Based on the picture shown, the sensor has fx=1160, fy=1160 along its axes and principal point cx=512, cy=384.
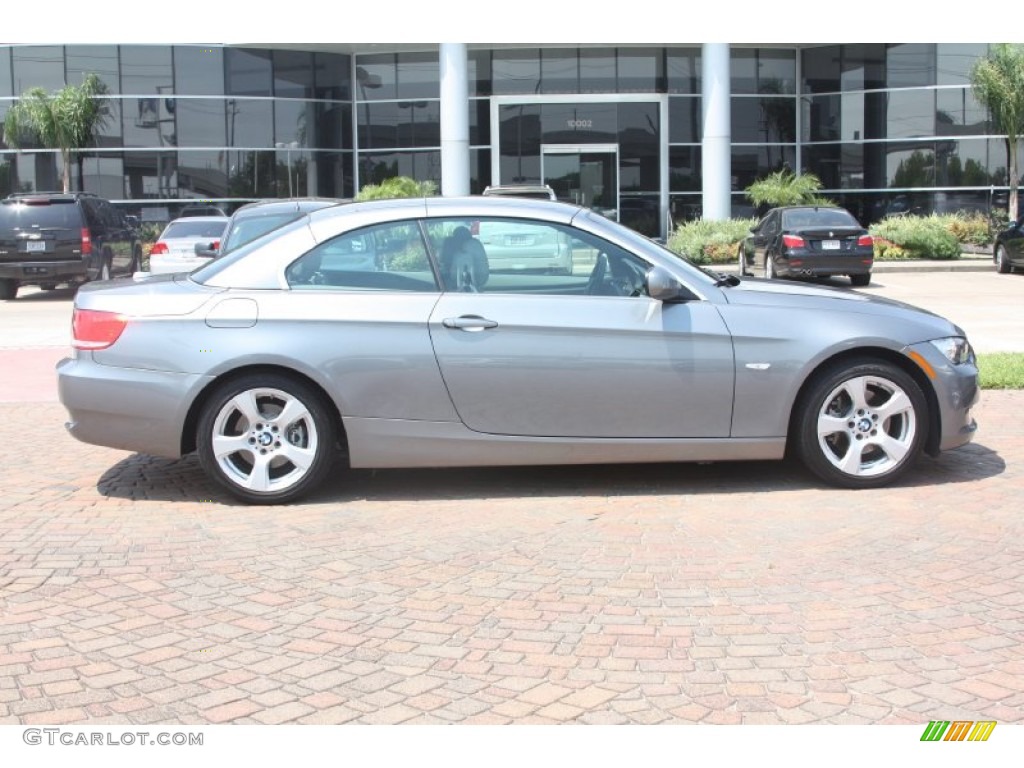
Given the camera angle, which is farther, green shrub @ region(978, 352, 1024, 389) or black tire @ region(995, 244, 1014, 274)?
black tire @ region(995, 244, 1014, 274)

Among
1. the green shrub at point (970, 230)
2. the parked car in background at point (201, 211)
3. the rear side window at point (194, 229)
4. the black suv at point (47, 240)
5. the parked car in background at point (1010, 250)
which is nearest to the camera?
the rear side window at point (194, 229)

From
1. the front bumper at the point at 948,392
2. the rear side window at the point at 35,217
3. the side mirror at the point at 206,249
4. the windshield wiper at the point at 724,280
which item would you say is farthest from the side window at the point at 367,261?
the rear side window at the point at 35,217

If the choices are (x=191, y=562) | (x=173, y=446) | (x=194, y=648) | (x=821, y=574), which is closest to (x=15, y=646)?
(x=194, y=648)

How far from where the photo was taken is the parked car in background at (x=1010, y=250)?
23.8 m

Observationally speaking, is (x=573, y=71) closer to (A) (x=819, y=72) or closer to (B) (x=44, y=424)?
(A) (x=819, y=72)

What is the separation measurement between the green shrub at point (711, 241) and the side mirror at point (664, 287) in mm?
20308

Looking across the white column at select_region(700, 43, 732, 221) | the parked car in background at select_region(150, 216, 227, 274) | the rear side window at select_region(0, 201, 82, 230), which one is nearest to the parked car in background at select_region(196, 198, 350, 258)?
the parked car in background at select_region(150, 216, 227, 274)

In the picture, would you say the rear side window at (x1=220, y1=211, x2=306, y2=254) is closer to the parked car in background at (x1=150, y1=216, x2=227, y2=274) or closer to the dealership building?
the parked car in background at (x1=150, y1=216, x2=227, y2=274)

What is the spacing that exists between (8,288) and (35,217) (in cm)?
174

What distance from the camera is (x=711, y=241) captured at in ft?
89.8

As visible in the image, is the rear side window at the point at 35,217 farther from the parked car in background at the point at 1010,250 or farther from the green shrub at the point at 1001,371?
the parked car in background at the point at 1010,250

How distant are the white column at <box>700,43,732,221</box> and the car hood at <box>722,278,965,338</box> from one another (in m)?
25.1

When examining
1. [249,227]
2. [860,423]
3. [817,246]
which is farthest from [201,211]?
[860,423]

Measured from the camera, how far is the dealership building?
107 ft
